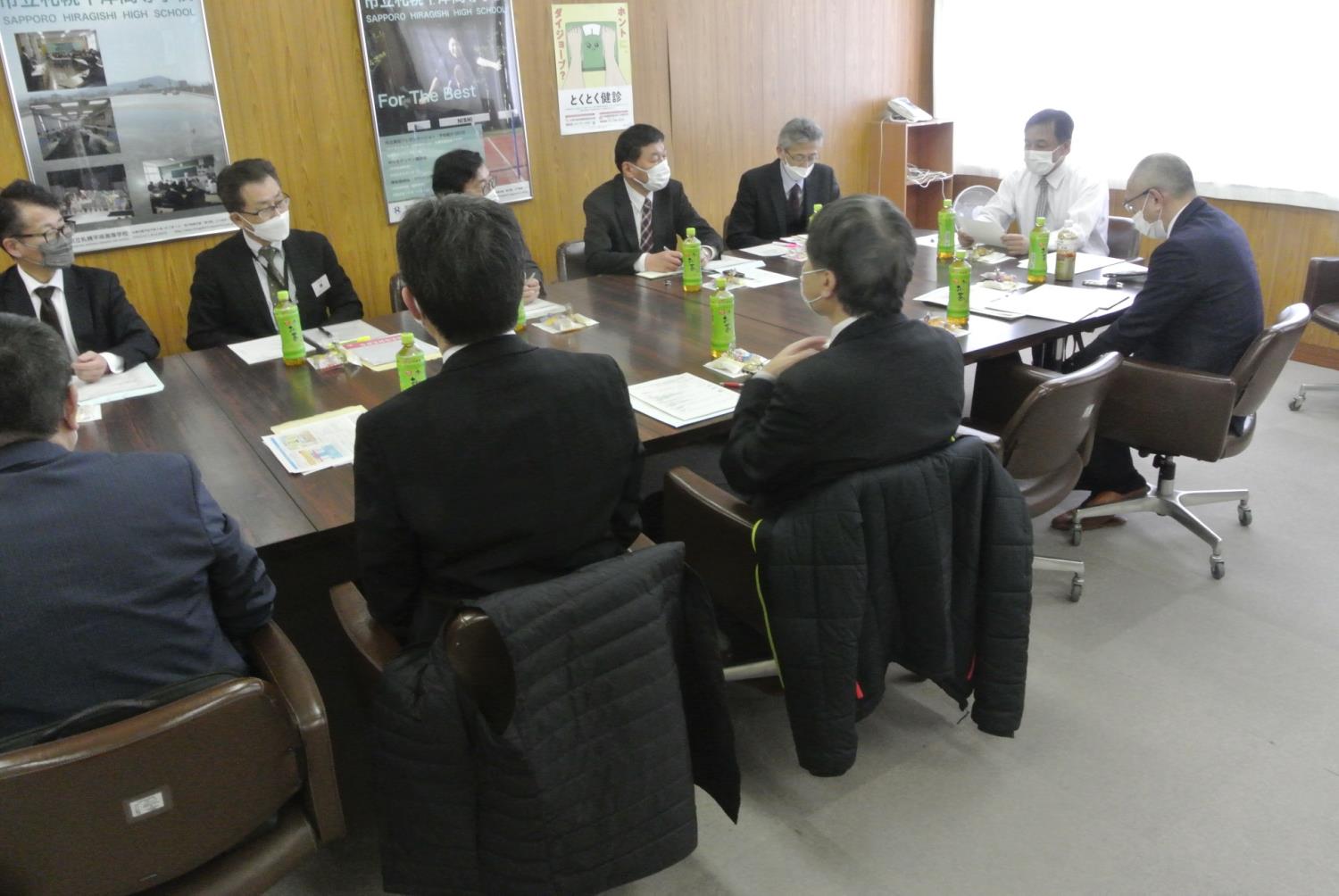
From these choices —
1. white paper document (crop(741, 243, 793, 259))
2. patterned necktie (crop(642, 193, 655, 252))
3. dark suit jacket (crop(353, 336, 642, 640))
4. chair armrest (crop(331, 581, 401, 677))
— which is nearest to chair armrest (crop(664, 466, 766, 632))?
dark suit jacket (crop(353, 336, 642, 640))

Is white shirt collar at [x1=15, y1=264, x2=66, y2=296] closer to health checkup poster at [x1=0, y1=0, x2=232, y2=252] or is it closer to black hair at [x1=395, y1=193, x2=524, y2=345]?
health checkup poster at [x1=0, y1=0, x2=232, y2=252]

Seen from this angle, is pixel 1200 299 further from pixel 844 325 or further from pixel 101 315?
pixel 101 315

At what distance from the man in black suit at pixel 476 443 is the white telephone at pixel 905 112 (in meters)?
5.13

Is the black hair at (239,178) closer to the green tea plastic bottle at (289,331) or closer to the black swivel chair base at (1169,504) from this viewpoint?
the green tea plastic bottle at (289,331)

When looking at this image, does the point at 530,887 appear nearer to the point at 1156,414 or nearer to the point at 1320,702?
the point at 1320,702

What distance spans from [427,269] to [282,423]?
3.48 feet

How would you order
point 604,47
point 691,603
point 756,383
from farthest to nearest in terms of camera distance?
point 604,47
point 756,383
point 691,603

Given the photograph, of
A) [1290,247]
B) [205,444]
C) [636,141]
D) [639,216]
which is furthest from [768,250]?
[1290,247]

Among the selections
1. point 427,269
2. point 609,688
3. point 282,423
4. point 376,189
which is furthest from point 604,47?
point 609,688

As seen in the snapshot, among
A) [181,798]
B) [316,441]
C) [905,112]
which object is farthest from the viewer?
[905,112]

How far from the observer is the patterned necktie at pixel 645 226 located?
4.27 m

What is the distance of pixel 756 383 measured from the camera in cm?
205

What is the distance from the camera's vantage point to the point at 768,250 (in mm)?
4246

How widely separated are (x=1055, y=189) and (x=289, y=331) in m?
3.14
